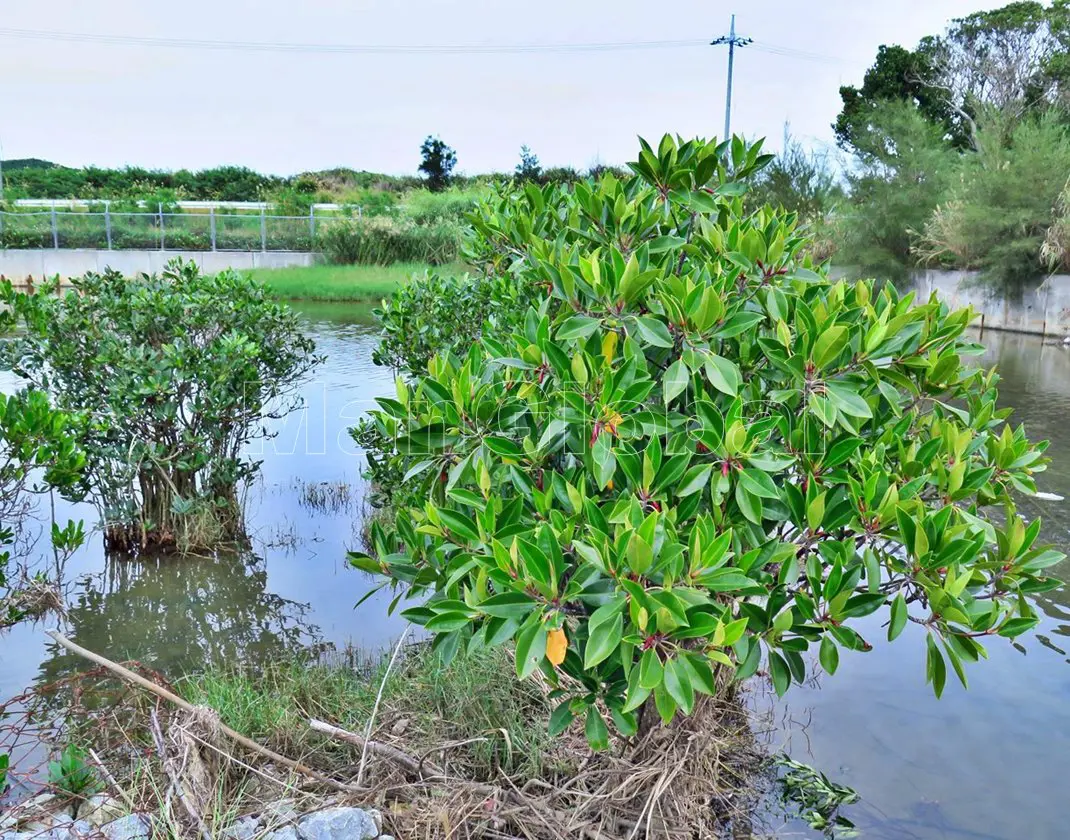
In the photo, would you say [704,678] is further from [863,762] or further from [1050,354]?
[1050,354]

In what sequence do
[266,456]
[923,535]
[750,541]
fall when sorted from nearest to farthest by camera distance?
[923,535] → [750,541] → [266,456]

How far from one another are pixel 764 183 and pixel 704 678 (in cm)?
1756

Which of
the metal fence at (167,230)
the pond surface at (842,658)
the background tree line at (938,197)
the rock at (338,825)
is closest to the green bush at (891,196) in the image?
the background tree line at (938,197)

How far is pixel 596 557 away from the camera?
5.44ft

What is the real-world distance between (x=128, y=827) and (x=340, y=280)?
15.6 m

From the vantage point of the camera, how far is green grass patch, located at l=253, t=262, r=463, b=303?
52.9 ft

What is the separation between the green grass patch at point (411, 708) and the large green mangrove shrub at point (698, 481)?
714 millimetres

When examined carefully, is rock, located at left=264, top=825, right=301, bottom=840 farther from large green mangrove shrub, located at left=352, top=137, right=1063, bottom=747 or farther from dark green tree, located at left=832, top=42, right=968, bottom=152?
dark green tree, located at left=832, top=42, right=968, bottom=152

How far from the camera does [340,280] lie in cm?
1723

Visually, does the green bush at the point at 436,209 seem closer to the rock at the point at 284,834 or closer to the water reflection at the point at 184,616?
the water reflection at the point at 184,616

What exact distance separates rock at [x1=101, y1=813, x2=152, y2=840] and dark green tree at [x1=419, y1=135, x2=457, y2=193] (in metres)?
36.3

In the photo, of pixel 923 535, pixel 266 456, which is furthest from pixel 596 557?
pixel 266 456

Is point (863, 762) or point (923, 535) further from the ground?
point (923, 535)

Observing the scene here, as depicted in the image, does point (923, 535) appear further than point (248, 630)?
No
